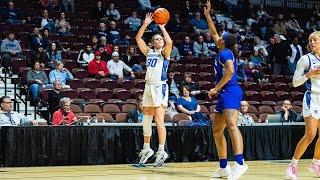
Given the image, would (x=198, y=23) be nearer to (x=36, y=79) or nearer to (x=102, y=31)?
(x=102, y=31)

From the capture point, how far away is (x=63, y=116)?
1342 centimetres

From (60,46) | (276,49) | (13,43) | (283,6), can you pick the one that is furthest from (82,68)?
(283,6)

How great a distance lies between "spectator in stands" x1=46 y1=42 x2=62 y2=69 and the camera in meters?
17.8

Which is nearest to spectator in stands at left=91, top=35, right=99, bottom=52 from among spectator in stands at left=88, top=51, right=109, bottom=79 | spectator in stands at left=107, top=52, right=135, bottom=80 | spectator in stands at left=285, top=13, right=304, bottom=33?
spectator in stands at left=107, top=52, right=135, bottom=80

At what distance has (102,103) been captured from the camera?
16.0 m

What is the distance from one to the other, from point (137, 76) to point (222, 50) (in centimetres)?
978

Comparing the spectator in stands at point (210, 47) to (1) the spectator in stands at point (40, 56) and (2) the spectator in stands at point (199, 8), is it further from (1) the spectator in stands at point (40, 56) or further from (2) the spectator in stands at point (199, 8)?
(1) the spectator in stands at point (40, 56)

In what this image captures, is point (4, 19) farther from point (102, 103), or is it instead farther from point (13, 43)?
point (102, 103)

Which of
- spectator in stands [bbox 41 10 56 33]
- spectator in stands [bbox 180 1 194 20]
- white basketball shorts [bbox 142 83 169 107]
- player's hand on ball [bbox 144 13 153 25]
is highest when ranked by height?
spectator in stands [bbox 180 1 194 20]

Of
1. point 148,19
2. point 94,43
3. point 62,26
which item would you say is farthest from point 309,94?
point 62,26

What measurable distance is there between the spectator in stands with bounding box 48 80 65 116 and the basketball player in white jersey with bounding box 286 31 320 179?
262 inches

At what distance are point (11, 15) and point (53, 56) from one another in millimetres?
2922

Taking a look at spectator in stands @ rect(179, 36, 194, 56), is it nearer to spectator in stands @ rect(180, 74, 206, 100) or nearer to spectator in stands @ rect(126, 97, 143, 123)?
spectator in stands @ rect(180, 74, 206, 100)

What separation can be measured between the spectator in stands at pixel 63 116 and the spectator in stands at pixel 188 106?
3373 millimetres
